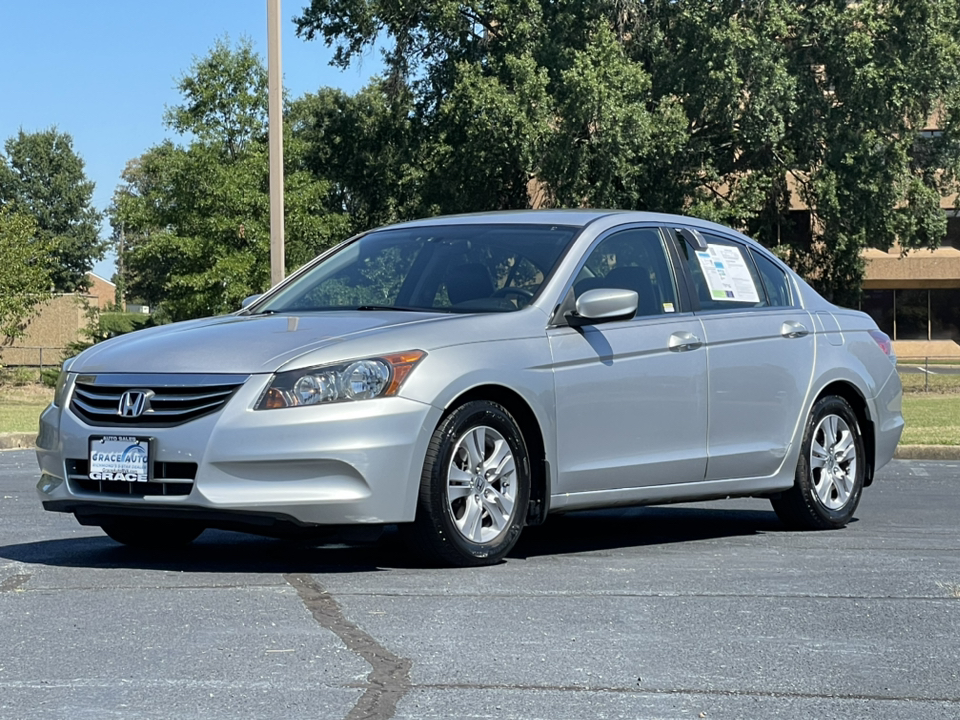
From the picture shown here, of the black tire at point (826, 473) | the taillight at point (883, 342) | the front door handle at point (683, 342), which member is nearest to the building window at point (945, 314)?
the taillight at point (883, 342)

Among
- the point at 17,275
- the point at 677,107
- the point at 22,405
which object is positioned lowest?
the point at 22,405

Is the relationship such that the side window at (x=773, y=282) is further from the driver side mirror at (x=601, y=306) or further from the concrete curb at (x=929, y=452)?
the concrete curb at (x=929, y=452)

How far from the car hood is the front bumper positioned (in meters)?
0.19

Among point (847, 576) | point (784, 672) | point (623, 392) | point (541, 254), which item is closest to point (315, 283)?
point (541, 254)

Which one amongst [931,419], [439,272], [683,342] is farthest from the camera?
[931,419]

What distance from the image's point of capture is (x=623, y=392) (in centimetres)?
750

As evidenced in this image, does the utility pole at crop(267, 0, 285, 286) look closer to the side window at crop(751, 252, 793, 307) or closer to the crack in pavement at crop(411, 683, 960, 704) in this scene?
the side window at crop(751, 252, 793, 307)

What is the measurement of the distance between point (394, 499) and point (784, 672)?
2220mm

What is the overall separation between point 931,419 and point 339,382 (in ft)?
57.1

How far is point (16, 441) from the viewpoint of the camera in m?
16.6

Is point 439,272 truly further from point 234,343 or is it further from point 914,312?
point 914,312

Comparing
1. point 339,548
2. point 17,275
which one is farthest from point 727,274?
point 17,275

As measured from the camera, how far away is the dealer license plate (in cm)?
654

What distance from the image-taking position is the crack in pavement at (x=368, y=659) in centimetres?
420
